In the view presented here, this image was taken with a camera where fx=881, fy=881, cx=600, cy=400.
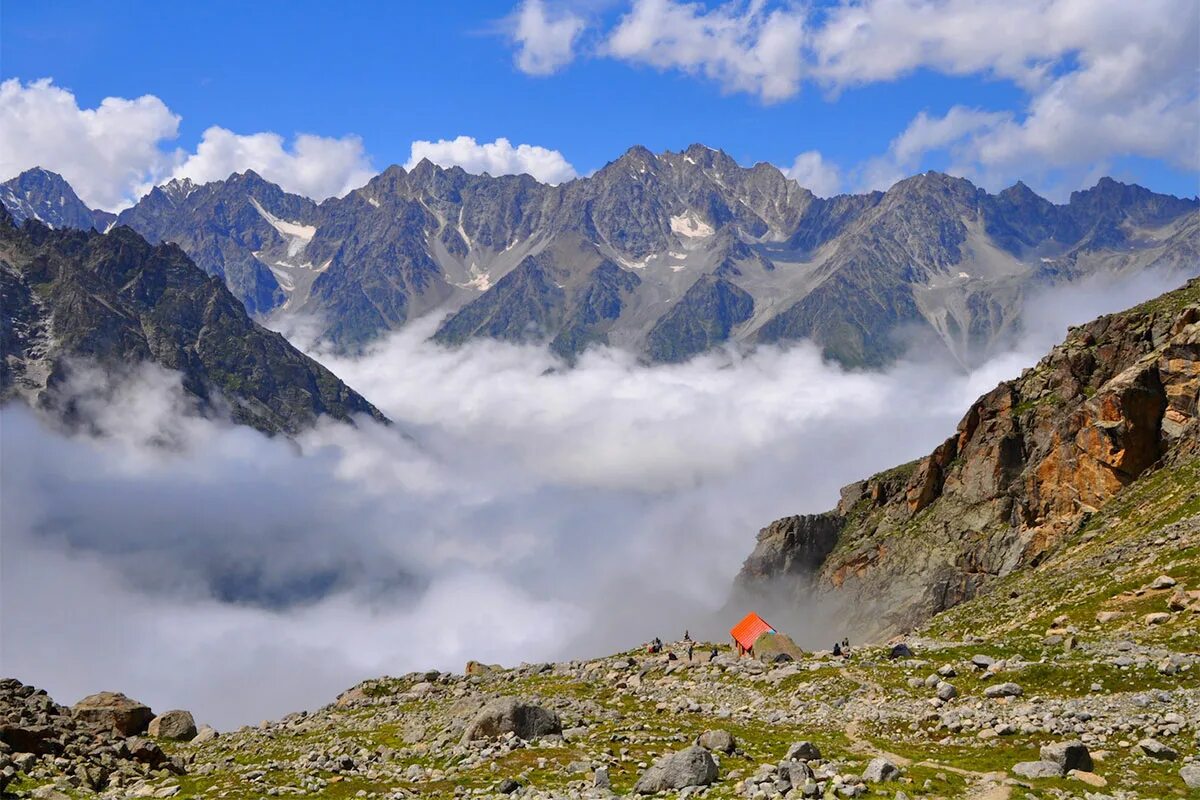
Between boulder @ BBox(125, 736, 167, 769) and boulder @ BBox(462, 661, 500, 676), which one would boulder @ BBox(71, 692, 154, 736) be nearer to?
boulder @ BBox(125, 736, 167, 769)

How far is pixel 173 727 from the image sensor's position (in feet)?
213

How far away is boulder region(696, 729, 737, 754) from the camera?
40.0 meters

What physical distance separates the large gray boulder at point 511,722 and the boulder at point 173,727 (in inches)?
1173

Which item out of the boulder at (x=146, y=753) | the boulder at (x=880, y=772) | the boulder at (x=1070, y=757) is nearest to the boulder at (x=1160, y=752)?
the boulder at (x=1070, y=757)

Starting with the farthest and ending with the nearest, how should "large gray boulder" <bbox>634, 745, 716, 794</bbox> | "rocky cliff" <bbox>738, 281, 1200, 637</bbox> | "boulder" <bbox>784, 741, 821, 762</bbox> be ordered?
"rocky cliff" <bbox>738, 281, 1200, 637</bbox>, "boulder" <bbox>784, 741, 821, 762</bbox>, "large gray boulder" <bbox>634, 745, 716, 794</bbox>

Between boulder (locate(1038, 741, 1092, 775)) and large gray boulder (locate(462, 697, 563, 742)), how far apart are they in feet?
81.3

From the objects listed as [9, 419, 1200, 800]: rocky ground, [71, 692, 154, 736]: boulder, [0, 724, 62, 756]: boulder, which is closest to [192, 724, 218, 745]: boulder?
[9, 419, 1200, 800]: rocky ground

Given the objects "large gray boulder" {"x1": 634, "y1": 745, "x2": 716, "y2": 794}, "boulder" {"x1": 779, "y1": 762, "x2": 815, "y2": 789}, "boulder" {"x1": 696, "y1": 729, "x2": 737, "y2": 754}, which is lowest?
"boulder" {"x1": 779, "y1": 762, "x2": 815, "y2": 789}

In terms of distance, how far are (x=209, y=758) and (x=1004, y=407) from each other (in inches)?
5532

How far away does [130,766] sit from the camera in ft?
147

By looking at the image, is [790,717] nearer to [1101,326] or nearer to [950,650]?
[950,650]

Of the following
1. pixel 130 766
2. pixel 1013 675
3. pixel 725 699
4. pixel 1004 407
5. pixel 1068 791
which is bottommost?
pixel 1068 791

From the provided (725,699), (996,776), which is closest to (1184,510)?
(725,699)

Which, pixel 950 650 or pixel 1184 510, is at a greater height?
pixel 1184 510
